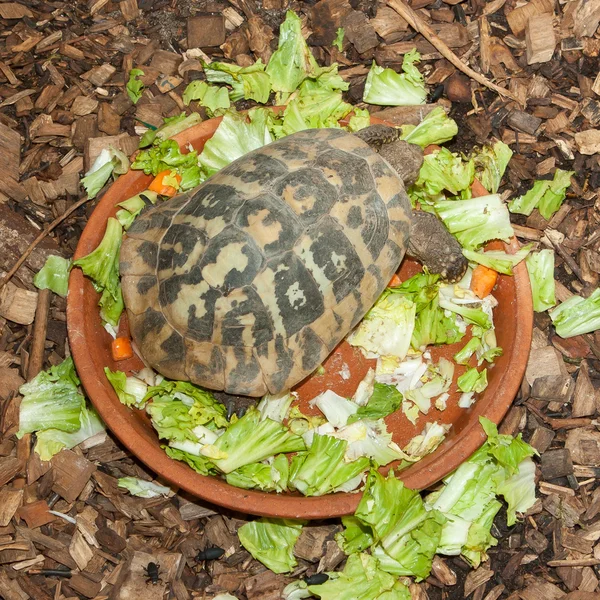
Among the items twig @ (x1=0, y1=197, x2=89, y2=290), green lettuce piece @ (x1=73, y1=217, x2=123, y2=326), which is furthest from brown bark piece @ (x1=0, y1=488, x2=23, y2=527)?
twig @ (x1=0, y1=197, x2=89, y2=290)

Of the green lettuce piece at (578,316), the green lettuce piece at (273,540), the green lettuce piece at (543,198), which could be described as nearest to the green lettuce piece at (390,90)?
the green lettuce piece at (543,198)

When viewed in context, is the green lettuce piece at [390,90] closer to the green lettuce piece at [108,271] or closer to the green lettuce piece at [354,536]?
the green lettuce piece at [108,271]

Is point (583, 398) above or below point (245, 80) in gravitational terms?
below

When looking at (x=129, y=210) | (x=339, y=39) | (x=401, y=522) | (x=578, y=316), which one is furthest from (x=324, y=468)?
(x=339, y=39)

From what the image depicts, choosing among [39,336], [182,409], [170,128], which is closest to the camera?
[182,409]

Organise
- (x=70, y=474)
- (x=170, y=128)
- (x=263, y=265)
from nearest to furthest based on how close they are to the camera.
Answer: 1. (x=263, y=265)
2. (x=70, y=474)
3. (x=170, y=128)

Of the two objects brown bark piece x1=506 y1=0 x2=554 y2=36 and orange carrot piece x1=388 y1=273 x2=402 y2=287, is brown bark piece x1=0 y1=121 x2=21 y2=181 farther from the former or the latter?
brown bark piece x1=506 y1=0 x2=554 y2=36

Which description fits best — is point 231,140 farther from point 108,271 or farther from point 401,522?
point 401,522
